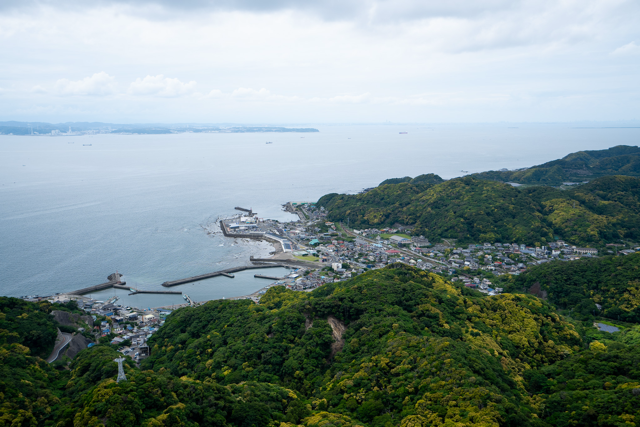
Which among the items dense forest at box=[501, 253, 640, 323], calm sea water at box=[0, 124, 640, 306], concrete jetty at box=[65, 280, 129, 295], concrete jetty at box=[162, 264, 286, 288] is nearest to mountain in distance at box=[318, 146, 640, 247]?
dense forest at box=[501, 253, 640, 323]

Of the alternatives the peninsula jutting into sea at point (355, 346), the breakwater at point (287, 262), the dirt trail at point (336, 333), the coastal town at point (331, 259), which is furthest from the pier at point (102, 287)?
the dirt trail at point (336, 333)

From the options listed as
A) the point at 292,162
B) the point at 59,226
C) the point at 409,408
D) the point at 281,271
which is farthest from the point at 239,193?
the point at 409,408

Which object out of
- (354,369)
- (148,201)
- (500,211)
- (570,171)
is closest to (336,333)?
(354,369)

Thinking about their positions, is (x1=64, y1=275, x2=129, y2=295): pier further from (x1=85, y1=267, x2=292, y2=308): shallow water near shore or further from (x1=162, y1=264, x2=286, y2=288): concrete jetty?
(x1=162, y1=264, x2=286, y2=288): concrete jetty

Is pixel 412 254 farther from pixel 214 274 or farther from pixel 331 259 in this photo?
pixel 214 274

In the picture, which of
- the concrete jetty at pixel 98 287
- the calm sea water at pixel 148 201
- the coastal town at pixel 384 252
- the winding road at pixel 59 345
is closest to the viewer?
the winding road at pixel 59 345

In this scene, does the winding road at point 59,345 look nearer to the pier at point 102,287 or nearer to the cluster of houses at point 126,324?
the cluster of houses at point 126,324
